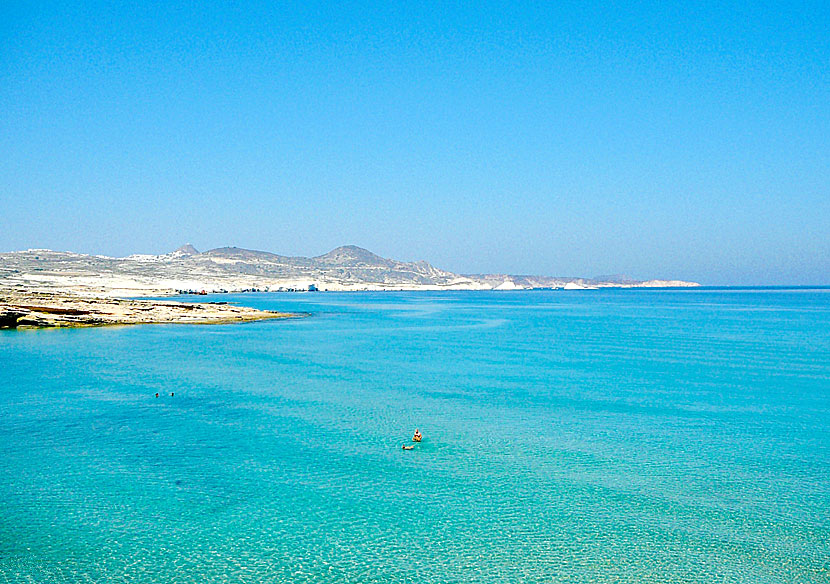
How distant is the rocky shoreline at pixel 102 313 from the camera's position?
9081cm

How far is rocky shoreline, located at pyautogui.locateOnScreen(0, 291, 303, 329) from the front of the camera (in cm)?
9081

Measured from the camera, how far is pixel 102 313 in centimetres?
10088

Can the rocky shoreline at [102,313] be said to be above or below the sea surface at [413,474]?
above

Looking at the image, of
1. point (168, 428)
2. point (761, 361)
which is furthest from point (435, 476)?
point (761, 361)

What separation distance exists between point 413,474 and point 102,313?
89.4 meters

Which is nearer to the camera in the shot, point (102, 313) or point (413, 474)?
point (413, 474)

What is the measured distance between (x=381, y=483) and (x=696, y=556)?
11957 millimetres

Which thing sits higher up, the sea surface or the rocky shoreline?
the rocky shoreline

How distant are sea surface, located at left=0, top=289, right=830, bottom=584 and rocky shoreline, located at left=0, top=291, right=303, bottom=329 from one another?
41.5 m

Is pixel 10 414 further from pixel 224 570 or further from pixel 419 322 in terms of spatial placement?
pixel 419 322

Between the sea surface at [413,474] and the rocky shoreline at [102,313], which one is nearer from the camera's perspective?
the sea surface at [413,474]

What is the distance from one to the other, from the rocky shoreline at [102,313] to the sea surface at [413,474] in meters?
41.5

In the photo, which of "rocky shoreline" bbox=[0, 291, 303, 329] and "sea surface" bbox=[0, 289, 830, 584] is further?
"rocky shoreline" bbox=[0, 291, 303, 329]

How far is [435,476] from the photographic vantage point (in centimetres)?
2673
